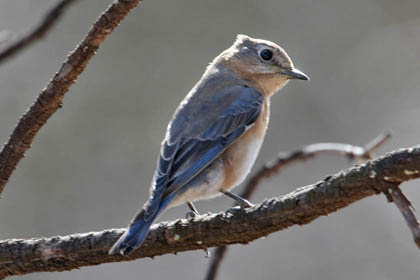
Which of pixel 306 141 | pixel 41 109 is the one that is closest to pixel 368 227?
pixel 306 141

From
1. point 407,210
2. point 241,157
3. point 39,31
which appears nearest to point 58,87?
point 39,31

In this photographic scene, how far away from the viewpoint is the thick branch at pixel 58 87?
439cm

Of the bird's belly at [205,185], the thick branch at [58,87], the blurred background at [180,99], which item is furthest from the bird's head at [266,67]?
the blurred background at [180,99]

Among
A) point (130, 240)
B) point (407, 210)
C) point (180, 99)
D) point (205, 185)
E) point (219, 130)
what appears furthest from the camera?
point (180, 99)

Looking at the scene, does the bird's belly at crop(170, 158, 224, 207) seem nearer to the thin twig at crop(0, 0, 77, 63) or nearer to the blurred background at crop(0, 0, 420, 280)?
the thin twig at crop(0, 0, 77, 63)

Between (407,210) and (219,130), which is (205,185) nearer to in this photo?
(219,130)

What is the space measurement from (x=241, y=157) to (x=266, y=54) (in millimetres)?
1237

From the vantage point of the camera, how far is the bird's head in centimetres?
652

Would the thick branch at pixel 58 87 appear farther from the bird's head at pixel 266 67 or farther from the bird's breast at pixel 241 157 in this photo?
the bird's head at pixel 266 67

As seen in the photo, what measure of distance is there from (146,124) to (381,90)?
3.68 meters

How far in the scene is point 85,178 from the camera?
11133 millimetres

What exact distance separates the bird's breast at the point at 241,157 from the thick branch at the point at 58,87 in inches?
59.9

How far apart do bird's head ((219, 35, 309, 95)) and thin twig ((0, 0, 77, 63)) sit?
7.54 feet

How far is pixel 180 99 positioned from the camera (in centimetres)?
1152
